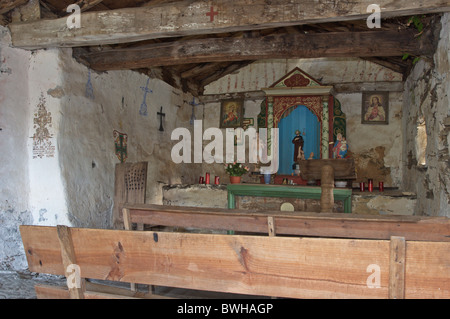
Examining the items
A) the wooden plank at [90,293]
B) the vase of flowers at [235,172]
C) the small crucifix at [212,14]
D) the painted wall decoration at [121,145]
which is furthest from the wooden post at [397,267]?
the painted wall decoration at [121,145]

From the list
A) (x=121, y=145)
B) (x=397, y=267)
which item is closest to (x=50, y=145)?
(x=121, y=145)

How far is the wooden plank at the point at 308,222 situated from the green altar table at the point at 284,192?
7.01 ft

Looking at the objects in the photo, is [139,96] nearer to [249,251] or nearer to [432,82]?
[432,82]

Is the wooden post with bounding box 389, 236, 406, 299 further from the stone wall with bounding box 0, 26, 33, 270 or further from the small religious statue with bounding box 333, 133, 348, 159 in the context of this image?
the small religious statue with bounding box 333, 133, 348, 159

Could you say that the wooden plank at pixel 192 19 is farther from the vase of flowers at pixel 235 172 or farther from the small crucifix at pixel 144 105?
the vase of flowers at pixel 235 172

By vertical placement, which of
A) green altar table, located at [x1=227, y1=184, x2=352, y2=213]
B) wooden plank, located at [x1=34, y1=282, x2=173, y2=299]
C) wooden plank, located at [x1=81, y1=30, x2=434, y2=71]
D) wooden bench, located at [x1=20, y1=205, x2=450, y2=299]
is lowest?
wooden plank, located at [x1=34, y1=282, x2=173, y2=299]

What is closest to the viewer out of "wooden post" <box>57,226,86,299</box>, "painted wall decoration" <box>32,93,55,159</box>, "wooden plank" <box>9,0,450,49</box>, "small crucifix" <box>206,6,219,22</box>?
"wooden post" <box>57,226,86,299</box>

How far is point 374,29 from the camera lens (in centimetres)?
462

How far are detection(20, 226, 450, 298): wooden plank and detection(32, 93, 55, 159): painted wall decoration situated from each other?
3.14 metres

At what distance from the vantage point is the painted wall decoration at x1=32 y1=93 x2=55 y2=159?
4.45 meters

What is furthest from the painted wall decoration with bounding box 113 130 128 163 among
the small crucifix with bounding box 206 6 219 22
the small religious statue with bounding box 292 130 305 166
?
the small religious statue with bounding box 292 130 305 166

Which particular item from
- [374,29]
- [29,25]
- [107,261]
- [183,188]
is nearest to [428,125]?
[374,29]

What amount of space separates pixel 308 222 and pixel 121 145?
3.60 m

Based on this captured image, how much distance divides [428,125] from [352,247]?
13.5 feet
